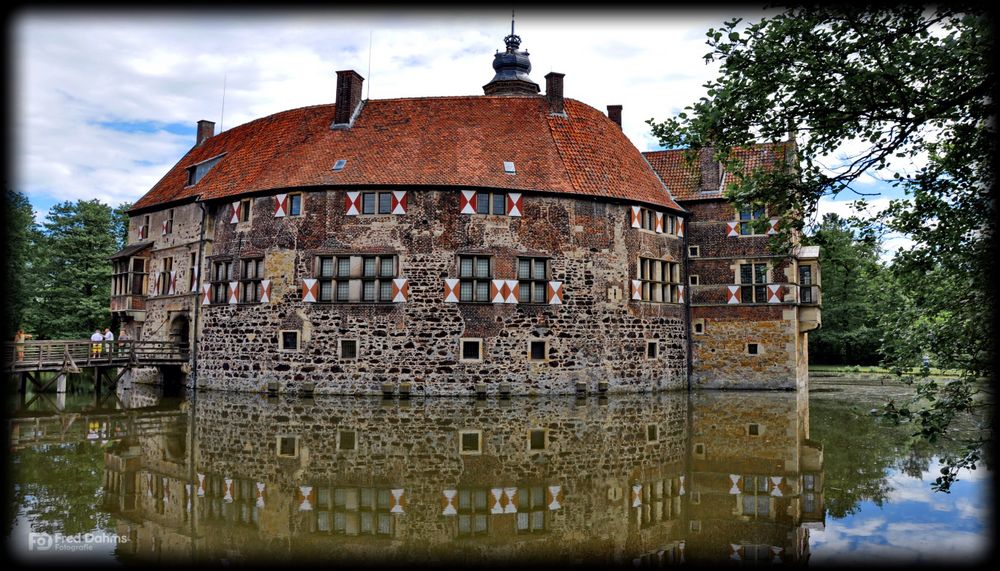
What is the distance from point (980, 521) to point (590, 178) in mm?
16423

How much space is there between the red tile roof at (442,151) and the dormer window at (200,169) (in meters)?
0.44

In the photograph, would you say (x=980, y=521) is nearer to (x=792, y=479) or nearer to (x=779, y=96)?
(x=792, y=479)

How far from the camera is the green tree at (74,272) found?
113 ft

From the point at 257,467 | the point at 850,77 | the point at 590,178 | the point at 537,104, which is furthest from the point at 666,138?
the point at 537,104

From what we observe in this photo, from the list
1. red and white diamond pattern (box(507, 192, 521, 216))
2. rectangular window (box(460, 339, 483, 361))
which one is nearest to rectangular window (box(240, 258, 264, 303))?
rectangular window (box(460, 339, 483, 361))

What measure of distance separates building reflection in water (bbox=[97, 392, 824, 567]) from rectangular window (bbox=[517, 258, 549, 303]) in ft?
21.2

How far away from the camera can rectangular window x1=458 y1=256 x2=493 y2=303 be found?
66.8ft

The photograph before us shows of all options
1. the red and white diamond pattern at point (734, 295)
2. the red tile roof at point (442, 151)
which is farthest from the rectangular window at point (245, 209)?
the red and white diamond pattern at point (734, 295)

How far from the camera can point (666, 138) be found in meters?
8.10

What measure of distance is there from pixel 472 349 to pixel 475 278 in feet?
6.84

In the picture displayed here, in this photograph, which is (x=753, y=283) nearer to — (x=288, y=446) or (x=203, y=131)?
(x=288, y=446)

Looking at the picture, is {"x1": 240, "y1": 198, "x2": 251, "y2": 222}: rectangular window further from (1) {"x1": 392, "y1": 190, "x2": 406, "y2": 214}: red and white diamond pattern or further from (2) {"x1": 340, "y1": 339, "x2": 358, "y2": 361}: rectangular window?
(2) {"x1": 340, "y1": 339, "x2": 358, "y2": 361}: rectangular window

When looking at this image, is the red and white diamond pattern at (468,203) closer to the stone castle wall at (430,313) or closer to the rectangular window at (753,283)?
the stone castle wall at (430,313)

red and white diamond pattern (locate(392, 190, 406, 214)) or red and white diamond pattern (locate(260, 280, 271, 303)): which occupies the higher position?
red and white diamond pattern (locate(392, 190, 406, 214))
